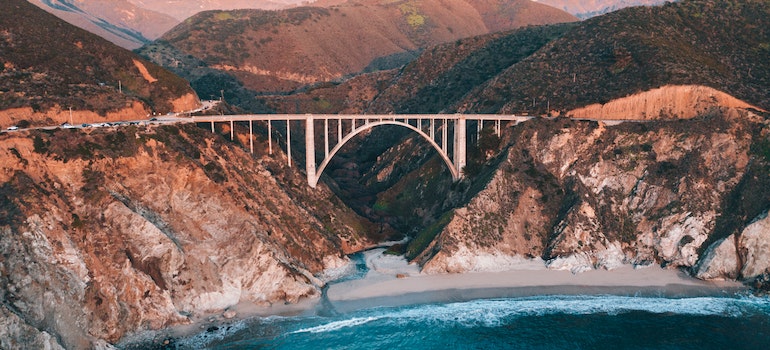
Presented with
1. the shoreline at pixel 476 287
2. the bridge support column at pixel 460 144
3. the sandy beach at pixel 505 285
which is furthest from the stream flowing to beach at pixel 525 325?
the bridge support column at pixel 460 144

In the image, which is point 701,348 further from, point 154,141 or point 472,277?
point 154,141

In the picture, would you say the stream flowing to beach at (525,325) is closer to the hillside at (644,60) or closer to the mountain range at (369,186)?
the mountain range at (369,186)

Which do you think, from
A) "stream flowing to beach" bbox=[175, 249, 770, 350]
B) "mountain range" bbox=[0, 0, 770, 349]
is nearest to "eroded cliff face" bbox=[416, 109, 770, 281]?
"mountain range" bbox=[0, 0, 770, 349]

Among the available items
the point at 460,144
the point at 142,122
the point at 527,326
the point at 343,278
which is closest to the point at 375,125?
the point at 460,144

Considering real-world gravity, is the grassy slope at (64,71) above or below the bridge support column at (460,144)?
above

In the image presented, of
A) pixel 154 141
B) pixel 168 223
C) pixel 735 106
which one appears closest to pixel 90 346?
pixel 168 223

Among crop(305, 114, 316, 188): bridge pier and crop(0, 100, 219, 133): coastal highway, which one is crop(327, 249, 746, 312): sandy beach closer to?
crop(305, 114, 316, 188): bridge pier

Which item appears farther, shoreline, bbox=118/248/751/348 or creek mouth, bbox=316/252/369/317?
shoreline, bbox=118/248/751/348
